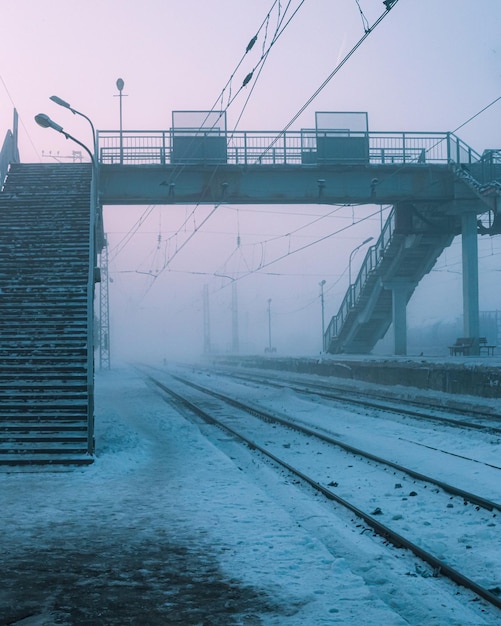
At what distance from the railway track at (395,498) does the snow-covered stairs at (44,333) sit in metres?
3.93

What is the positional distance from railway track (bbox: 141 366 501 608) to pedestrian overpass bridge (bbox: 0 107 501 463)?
4289 mm

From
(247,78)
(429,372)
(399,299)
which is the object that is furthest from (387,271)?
(247,78)

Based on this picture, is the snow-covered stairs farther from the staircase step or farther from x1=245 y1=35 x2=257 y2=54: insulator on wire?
x1=245 y1=35 x2=257 y2=54: insulator on wire

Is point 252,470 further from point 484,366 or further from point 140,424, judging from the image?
point 484,366

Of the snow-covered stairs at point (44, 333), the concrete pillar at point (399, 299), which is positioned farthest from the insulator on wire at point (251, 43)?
the concrete pillar at point (399, 299)

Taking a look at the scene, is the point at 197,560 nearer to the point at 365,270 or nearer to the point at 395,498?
the point at 395,498

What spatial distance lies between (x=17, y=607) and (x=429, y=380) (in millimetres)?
22184

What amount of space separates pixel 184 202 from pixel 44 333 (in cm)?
1403

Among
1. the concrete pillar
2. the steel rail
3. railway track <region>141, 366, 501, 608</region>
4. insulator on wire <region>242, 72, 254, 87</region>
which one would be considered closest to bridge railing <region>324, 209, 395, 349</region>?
the concrete pillar

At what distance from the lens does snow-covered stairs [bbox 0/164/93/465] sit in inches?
516

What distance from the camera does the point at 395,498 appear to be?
9906mm

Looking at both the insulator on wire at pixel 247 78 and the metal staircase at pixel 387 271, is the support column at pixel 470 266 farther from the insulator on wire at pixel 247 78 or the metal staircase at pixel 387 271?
the insulator on wire at pixel 247 78

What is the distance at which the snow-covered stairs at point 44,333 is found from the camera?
516 inches

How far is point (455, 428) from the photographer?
16.9m
